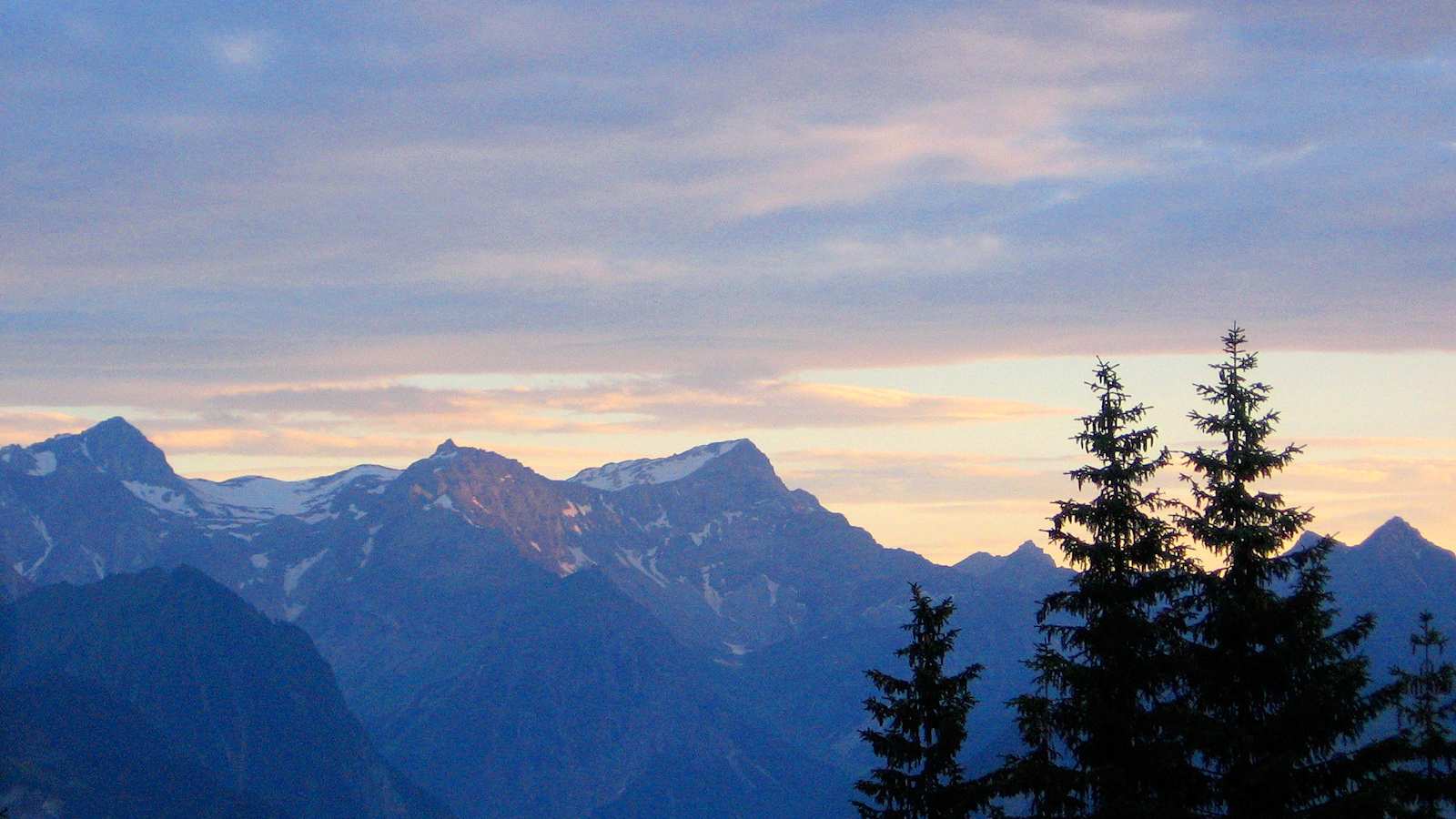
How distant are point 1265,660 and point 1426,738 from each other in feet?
39.5

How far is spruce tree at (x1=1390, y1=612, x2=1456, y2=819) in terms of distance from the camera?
3869 centimetres

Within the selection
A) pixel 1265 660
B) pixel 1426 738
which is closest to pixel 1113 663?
pixel 1265 660

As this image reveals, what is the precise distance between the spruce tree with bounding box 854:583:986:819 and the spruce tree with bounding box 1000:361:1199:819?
2507 mm

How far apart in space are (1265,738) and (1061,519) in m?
6.59

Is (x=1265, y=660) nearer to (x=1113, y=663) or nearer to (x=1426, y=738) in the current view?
(x=1113, y=663)

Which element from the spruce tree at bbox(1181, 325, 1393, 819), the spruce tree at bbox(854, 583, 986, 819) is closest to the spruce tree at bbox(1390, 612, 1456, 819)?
the spruce tree at bbox(1181, 325, 1393, 819)

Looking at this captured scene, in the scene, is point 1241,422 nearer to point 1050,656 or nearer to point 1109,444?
point 1109,444

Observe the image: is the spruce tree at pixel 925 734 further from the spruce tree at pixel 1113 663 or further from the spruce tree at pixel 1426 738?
the spruce tree at pixel 1426 738

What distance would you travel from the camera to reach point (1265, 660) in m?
38.6

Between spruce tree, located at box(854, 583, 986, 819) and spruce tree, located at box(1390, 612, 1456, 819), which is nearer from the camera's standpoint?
spruce tree, located at box(1390, 612, 1456, 819)

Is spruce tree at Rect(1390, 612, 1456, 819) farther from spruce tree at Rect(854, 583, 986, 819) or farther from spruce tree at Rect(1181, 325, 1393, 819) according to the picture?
spruce tree at Rect(854, 583, 986, 819)

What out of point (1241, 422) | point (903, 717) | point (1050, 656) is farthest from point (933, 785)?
point (1241, 422)

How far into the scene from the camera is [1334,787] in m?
37.5

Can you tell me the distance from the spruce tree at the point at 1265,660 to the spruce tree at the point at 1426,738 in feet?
3.01
